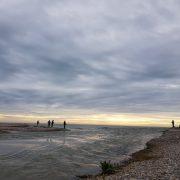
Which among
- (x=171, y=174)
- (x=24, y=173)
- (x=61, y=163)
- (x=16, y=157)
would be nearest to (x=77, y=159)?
(x=61, y=163)

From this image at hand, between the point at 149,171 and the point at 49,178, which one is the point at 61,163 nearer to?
the point at 49,178

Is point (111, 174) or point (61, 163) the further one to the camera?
point (61, 163)

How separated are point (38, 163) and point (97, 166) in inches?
177

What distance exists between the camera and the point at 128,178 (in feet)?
53.3

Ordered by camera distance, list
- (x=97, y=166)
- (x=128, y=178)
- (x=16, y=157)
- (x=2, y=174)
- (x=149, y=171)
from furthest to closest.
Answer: (x=16, y=157) < (x=97, y=166) < (x=2, y=174) < (x=149, y=171) < (x=128, y=178)

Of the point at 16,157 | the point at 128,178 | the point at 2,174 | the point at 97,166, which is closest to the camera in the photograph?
the point at 128,178

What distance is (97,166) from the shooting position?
76.3ft

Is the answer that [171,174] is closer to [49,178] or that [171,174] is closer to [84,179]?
[84,179]

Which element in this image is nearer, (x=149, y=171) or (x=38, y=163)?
(x=149, y=171)

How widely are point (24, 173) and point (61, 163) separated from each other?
4.97 metres

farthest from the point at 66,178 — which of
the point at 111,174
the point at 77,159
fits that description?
the point at 77,159

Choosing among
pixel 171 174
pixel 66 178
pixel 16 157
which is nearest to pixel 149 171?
pixel 171 174

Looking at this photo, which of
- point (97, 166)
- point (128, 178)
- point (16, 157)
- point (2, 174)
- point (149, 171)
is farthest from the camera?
point (16, 157)

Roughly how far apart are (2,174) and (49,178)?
294cm
